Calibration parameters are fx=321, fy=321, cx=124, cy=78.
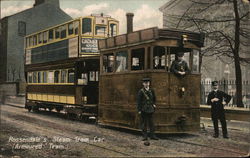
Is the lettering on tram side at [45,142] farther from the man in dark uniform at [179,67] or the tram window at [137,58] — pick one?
the man in dark uniform at [179,67]

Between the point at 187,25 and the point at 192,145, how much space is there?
2.78m

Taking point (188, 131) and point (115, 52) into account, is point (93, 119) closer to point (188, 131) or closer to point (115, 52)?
point (115, 52)

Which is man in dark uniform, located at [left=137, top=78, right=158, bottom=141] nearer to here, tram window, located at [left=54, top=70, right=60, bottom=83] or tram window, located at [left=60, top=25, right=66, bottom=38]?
tram window, located at [left=60, top=25, right=66, bottom=38]

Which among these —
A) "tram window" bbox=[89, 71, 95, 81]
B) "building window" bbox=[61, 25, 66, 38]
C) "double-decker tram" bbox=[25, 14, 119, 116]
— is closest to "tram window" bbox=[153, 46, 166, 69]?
"double-decker tram" bbox=[25, 14, 119, 116]

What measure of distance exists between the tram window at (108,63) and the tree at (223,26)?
2496 mm

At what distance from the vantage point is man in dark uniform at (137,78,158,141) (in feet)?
24.5

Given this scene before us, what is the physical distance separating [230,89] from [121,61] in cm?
319

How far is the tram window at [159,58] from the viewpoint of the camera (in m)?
7.74

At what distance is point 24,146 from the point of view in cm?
746

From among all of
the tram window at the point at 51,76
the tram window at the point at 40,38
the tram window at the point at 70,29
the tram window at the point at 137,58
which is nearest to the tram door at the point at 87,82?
the tram window at the point at 70,29

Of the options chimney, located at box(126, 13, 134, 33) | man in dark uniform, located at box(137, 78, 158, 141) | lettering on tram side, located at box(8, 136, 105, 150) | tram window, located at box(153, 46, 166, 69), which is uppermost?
chimney, located at box(126, 13, 134, 33)

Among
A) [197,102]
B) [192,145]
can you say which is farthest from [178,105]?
[192,145]

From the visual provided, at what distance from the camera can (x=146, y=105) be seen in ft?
24.7

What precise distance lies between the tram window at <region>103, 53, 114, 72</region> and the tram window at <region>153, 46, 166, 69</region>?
71.6 inches
